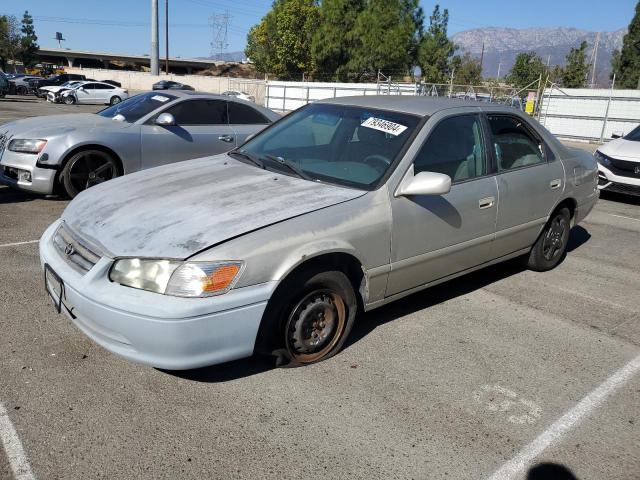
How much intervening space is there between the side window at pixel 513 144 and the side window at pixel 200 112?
4.32 m

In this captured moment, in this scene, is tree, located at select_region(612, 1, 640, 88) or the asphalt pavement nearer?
the asphalt pavement

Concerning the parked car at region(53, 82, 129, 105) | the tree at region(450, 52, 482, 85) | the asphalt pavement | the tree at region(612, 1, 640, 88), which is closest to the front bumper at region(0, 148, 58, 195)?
the asphalt pavement

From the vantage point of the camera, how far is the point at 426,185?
11.5 feet

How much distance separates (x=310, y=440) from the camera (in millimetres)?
2748

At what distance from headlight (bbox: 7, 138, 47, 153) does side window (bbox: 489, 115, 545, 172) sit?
5.09 metres

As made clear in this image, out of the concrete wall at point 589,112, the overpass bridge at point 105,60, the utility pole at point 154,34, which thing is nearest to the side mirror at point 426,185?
the concrete wall at point 589,112

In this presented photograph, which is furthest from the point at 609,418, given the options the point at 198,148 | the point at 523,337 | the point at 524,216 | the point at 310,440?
the point at 198,148

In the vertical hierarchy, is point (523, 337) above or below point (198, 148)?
Result: below

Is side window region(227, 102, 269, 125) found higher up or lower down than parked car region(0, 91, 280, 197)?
higher up

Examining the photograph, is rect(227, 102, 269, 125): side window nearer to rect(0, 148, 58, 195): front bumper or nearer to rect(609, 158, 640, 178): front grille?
rect(0, 148, 58, 195): front bumper

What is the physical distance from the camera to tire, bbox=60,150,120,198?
6.68 meters

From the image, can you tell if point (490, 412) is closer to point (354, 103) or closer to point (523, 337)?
point (523, 337)

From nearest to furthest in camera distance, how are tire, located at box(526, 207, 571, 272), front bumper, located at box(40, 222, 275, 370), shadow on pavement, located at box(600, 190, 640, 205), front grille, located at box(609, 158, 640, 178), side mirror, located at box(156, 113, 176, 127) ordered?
1. front bumper, located at box(40, 222, 275, 370)
2. tire, located at box(526, 207, 571, 272)
3. side mirror, located at box(156, 113, 176, 127)
4. front grille, located at box(609, 158, 640, 178)
5. shadow on pavement, located at box(600, 190, 640, 205)

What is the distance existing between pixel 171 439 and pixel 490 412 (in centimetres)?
170
